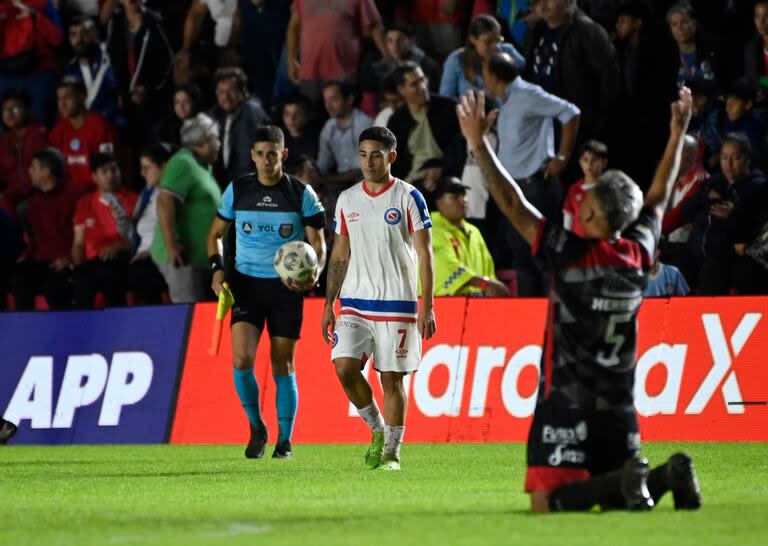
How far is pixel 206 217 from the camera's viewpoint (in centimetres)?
1758

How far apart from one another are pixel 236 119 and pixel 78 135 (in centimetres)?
251

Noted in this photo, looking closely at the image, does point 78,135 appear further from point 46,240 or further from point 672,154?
point 672,154

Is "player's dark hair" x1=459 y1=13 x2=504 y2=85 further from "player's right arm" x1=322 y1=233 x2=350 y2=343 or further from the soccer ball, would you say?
"player's right arm" x1=322 y1=233 x2=350 y2=343

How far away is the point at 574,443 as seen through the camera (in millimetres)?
8250

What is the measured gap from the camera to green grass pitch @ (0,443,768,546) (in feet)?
24.2

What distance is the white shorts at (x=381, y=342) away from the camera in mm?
11742

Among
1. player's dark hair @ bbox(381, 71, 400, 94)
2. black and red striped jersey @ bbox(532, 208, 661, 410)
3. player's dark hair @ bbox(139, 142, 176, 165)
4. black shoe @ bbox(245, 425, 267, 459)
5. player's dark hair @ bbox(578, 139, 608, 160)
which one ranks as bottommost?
black shoe @ bbox(245, 425, 267, 459)

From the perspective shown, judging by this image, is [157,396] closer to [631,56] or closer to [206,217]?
[206,217]

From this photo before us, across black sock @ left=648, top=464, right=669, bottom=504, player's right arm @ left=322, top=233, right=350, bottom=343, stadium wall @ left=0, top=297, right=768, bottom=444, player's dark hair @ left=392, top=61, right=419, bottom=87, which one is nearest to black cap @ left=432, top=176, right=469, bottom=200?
stadium wall @ left=0, top=297, right=768, bottom=444

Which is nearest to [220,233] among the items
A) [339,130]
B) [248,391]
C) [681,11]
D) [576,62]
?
[248,391]

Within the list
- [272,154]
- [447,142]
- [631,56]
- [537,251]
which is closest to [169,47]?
[447,142]

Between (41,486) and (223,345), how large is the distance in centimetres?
588

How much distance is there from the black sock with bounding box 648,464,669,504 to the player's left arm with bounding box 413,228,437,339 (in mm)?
3541

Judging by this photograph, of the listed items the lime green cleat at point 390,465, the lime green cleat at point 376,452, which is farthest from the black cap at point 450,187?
the lime green cleat at point 390,465
